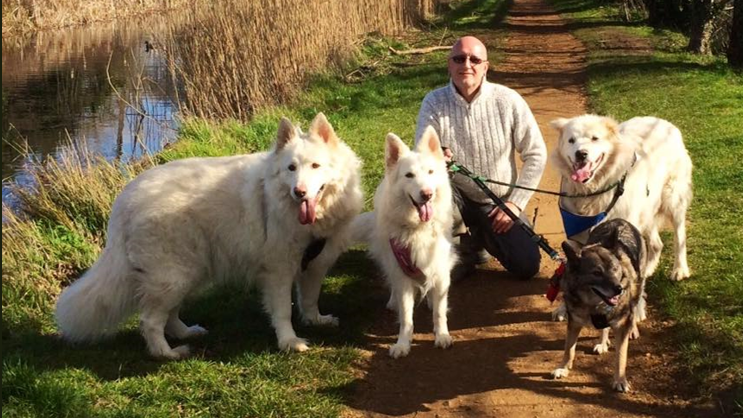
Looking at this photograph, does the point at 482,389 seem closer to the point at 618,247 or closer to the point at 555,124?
the point at 618,247

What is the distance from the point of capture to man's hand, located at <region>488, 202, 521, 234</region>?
5277 mm

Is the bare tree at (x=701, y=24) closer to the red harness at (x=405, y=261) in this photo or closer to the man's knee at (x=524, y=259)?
the man's knee at (x=524, y=259)

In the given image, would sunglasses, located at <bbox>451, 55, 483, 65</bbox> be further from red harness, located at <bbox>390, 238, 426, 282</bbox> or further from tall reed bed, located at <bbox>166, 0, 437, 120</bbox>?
tall reed bed, located at <bbox>166, 0, 437, 120</bbox>

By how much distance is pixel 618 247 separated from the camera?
396 cm

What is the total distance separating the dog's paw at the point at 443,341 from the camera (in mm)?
4582

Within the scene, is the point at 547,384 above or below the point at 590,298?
below

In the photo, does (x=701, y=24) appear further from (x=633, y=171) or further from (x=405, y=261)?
(x=405, y=261)

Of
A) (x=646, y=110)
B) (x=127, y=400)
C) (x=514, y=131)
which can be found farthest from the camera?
(x=646, y=110)

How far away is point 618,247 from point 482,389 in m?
1.19

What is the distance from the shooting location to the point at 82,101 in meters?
12.4

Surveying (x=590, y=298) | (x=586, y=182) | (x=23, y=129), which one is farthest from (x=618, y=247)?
(x=23, y=129)

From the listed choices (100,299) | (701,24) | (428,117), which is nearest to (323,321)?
(100,299)

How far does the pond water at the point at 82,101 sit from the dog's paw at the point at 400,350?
4.83 metres

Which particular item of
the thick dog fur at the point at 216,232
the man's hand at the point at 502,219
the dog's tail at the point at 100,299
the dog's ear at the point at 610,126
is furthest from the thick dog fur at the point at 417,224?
the dog's tail at the point at 100,299
